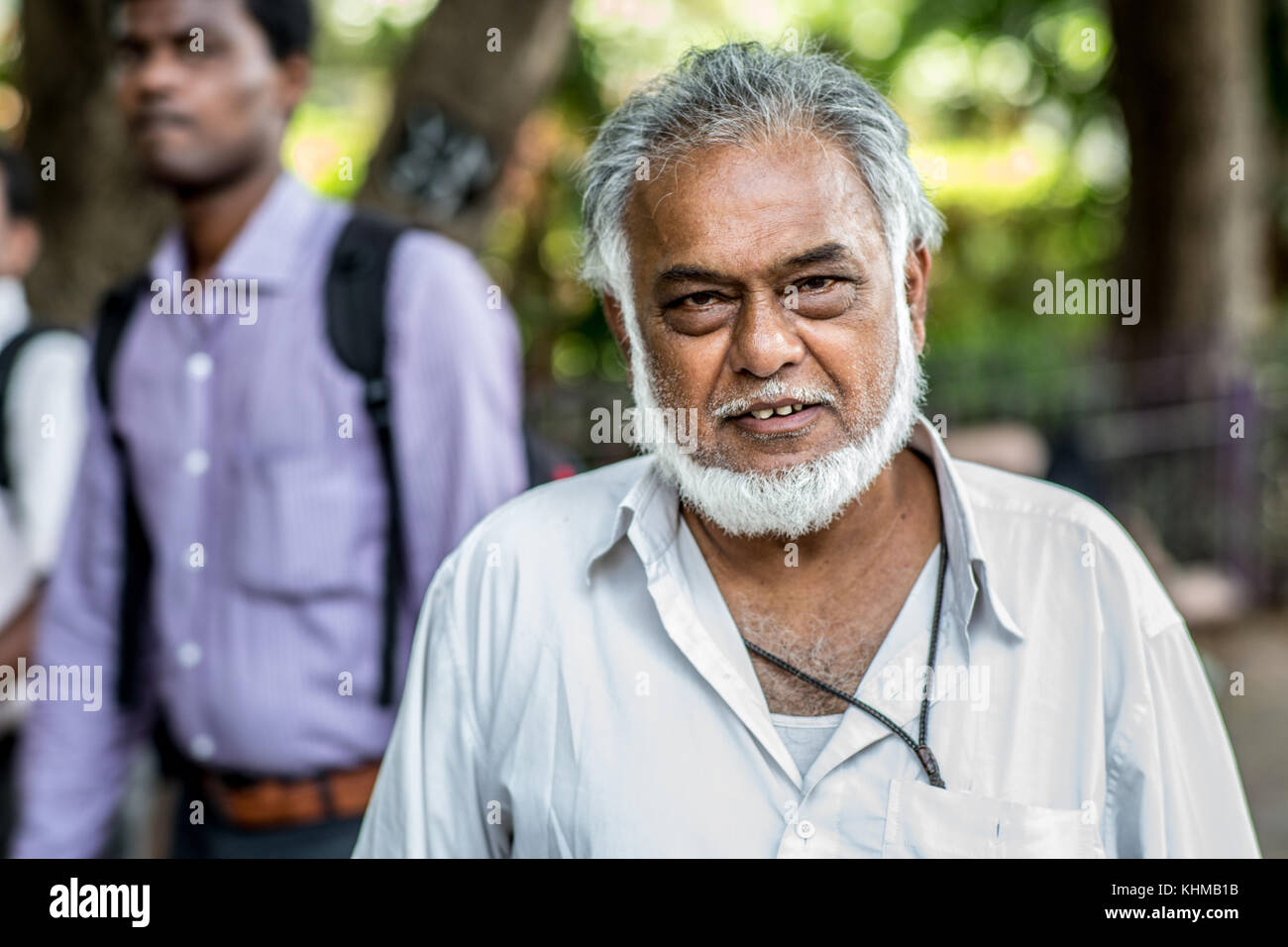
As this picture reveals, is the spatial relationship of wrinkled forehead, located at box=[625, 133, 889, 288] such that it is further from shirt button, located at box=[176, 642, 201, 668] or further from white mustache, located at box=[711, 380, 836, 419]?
shirt button, located at box=[176, 642, 201, 668]

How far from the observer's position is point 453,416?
2.26 m

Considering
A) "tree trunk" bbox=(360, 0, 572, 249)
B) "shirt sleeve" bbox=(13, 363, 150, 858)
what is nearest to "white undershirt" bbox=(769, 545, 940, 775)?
"shirt sleeve" bbox=(13, 363, 150, 858)

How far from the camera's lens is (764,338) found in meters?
1.59

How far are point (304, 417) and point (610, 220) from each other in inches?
30.7

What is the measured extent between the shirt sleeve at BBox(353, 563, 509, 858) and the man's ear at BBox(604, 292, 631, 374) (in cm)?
47

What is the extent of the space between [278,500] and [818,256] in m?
1.11

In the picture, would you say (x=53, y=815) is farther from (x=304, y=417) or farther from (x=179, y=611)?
(x=304, y=417)

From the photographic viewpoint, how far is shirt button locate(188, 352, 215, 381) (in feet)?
7.63

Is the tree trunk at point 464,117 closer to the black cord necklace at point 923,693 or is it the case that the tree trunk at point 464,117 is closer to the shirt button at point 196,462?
the shirt button at point 196,462

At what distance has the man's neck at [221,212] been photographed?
2.54 m

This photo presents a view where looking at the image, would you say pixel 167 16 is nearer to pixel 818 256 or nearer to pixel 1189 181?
pixel 818 256

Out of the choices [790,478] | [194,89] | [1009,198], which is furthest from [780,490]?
[1009,198]

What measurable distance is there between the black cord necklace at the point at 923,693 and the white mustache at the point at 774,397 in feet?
0.86
